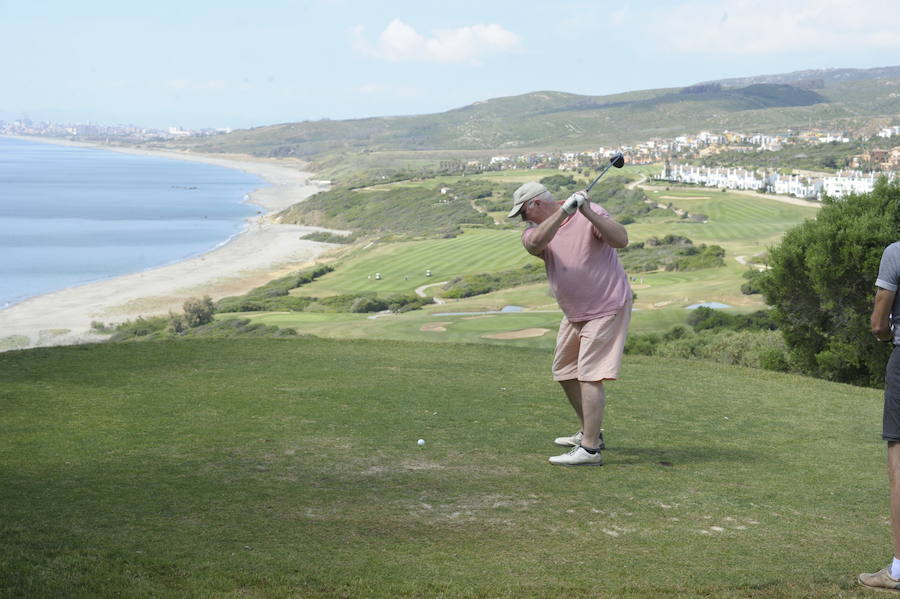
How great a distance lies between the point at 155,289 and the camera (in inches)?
2517

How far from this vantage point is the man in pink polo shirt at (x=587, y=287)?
7434 millimetres

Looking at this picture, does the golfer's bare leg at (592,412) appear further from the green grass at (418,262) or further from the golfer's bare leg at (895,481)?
the green grass at (418,262)

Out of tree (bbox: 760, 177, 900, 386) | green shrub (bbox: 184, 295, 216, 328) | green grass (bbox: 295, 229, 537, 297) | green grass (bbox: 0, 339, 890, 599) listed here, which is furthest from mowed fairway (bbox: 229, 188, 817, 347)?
green grass (bbox: 0, 339, 890, 599)

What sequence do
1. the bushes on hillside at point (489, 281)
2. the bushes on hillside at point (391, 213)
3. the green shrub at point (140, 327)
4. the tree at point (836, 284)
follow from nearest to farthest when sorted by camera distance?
the tree at point (836, 284) < the green shrub at point (140, 327) < the bushes on hillside at point (489, 281) < the bushes on hillside at point (391, 213)

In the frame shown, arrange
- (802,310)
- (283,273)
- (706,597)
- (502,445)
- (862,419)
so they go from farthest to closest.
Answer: (283,273)
(802,310)
(862,419)
(502,445)
(706,597)

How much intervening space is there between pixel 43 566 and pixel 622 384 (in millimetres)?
9182

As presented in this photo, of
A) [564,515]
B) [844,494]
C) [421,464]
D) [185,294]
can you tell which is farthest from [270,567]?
[185,294]

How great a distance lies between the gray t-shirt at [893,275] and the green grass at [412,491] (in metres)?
1.45

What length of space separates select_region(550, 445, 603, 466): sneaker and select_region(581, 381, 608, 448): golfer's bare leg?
0.07 meters

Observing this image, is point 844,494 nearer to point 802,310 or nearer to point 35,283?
point 802,310

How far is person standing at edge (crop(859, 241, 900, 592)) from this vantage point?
198 inches

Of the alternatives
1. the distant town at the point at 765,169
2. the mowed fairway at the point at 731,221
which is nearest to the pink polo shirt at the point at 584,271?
the mowed fairway at the point at 731,221

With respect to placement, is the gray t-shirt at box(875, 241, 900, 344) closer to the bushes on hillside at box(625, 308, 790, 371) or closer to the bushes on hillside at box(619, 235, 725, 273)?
the bushes on hillside at box(625, 308, 790, 371)

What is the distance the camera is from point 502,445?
8.49 meters
